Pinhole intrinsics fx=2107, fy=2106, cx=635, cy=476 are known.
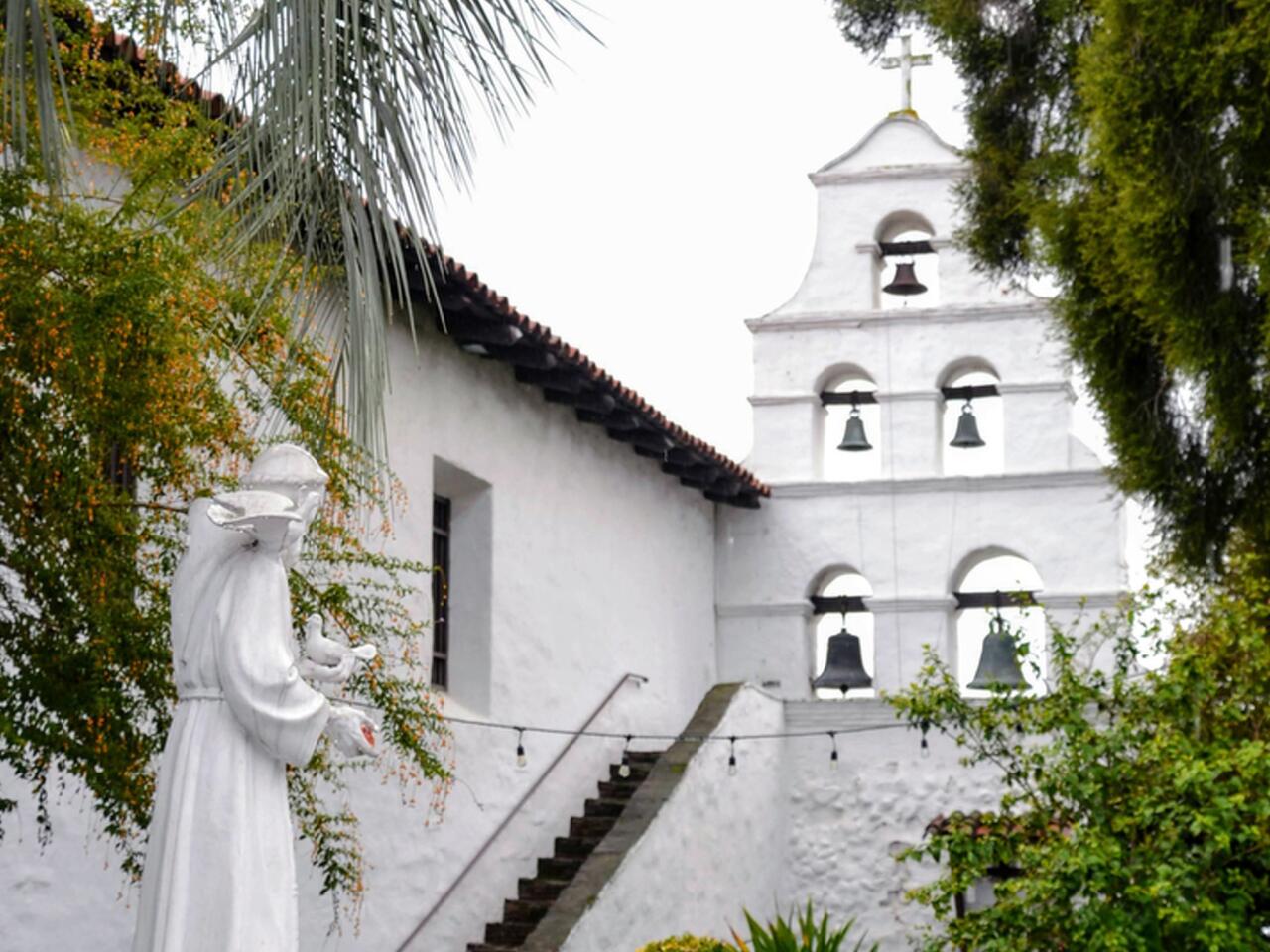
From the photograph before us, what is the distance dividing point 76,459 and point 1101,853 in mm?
5174

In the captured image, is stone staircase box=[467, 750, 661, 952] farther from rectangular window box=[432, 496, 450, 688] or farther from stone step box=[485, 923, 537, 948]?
rectangular window box=[432, 496, 450, 688]

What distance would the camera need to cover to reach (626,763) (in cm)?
1772

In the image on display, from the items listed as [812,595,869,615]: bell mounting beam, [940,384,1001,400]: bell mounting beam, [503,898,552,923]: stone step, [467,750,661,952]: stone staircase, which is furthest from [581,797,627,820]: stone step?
[940,384,1001,400]: bell mounting beam

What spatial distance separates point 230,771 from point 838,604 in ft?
49.0

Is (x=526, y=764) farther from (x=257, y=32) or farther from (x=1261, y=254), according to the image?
(x=257, y=32)

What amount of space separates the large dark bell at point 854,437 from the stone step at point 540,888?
18.3 ft

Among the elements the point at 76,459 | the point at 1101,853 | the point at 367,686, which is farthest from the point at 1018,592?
the point at 76,459

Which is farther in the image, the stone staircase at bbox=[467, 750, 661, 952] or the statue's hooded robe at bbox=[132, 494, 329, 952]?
the stone staircase at bbox=[467, 750, 661, 952]

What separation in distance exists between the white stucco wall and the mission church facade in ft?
0.10

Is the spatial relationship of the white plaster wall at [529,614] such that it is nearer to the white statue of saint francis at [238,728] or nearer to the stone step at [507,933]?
the stone step at [507,933]

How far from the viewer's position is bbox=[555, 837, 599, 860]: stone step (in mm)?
16266

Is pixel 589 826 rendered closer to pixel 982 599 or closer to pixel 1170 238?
pixel 982 599

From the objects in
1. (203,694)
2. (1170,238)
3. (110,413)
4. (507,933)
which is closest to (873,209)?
(507,933)

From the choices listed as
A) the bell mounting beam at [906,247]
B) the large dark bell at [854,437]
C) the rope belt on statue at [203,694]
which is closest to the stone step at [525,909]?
the large dark bell at [854,437]
